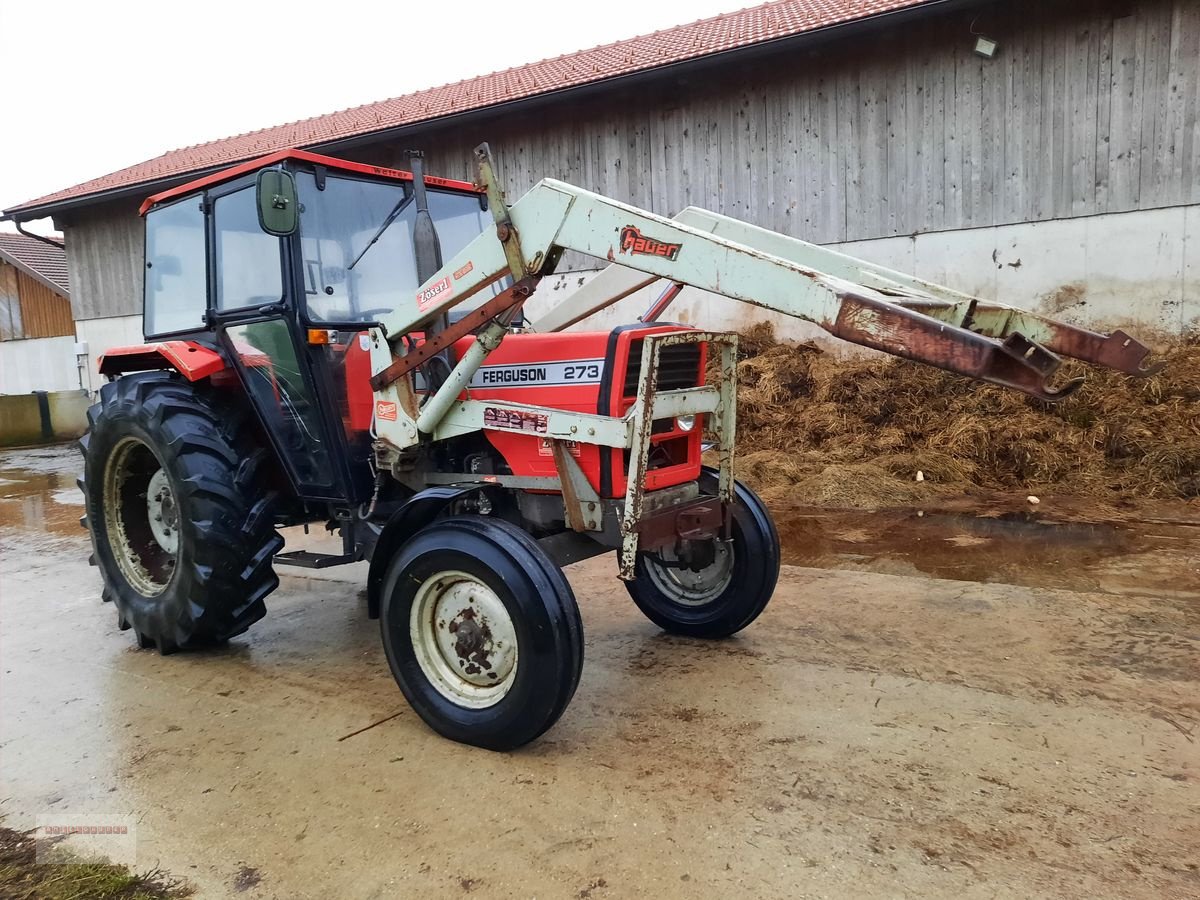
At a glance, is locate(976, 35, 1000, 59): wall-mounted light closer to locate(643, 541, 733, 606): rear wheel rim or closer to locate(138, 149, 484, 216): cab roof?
locate(138, 149, 484, 216): cab roof

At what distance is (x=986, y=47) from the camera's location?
8797 millimetres

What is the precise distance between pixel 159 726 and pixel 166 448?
129 cm

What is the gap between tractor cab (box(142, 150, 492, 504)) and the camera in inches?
148

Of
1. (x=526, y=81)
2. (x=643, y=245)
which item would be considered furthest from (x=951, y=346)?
(x=526, y=81)

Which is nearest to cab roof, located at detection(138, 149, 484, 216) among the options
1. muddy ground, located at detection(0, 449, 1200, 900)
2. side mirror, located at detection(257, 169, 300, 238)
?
side mirror, located at detection(257, 169, 300, 238)

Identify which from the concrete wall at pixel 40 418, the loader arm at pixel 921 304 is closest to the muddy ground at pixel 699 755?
the loader arm at pixel 921 304

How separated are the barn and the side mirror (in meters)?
7.85

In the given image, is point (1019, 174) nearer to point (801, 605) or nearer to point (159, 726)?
point (801, 605)

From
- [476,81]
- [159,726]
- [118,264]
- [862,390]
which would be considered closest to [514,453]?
[159,726]

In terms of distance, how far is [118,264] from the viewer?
16.2 metres

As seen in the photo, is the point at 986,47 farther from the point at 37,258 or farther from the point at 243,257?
the point at 37,258

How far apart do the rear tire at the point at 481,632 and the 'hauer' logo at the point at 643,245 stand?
1.11 m

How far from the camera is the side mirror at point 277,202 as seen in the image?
10.8 ft

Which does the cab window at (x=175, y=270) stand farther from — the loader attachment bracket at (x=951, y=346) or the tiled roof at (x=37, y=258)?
the tiled roof at (x=37, y=258)
